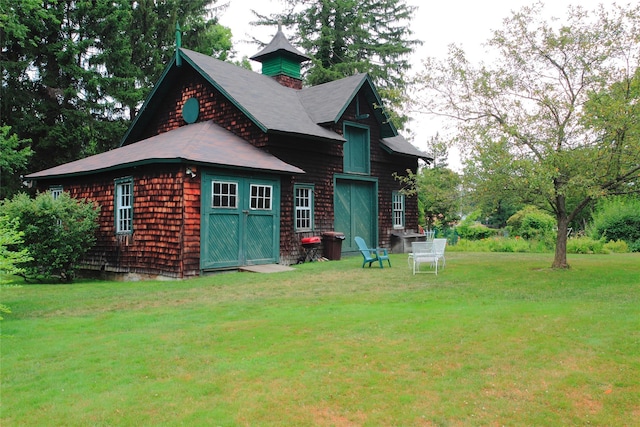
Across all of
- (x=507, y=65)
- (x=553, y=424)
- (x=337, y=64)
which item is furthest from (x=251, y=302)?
(x=337, y=64)

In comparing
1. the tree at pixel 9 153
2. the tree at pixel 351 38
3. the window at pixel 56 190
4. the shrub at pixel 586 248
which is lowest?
the shrub at pixel 586 248

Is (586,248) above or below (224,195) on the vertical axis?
below

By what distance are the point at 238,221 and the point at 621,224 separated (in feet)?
63.6

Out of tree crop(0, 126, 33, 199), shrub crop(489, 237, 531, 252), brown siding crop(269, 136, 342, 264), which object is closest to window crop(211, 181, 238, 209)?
brown siding crop(269, 136, 342, 264)

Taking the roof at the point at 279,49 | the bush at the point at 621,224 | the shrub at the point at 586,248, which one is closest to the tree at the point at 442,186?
the shrub at the point at 586,248

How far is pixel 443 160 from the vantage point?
4438 centimetres

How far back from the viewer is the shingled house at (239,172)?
13.0 meters

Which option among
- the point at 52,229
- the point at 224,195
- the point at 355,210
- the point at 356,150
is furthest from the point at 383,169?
the point at 52,229

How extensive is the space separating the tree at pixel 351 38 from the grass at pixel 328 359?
1032 inches

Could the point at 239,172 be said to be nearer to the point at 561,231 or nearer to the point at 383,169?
the point at 383,169

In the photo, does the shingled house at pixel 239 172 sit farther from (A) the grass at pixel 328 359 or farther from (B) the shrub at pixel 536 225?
(B) the shrub at pixel 536 225

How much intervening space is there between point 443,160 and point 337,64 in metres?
16.0

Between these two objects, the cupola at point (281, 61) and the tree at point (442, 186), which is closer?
the tree at point (442, 186)

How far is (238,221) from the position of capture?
13859mm
